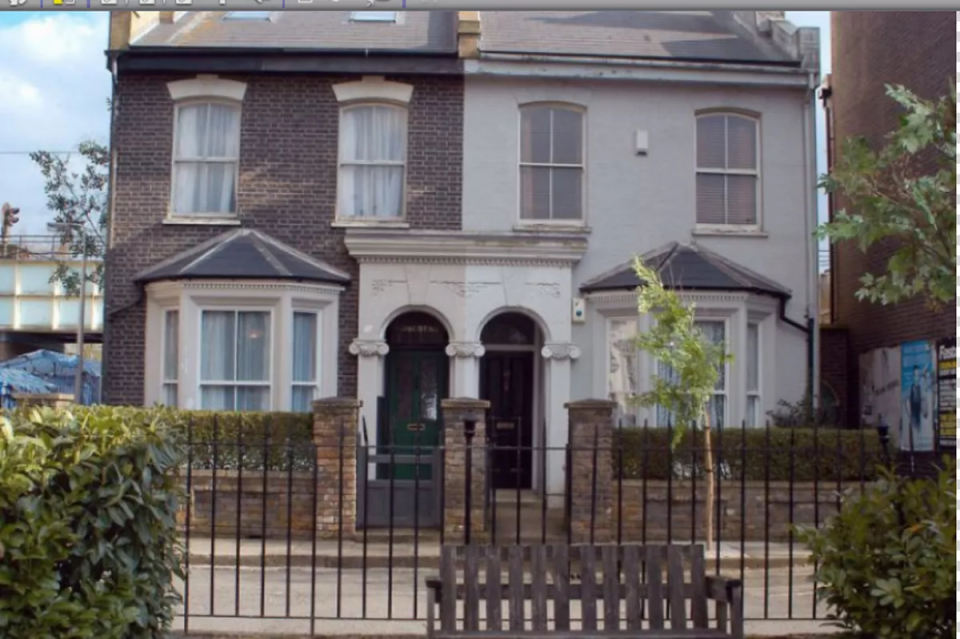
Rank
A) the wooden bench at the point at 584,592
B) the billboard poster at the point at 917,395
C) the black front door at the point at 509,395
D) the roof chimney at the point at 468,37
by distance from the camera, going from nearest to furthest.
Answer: the wooden bench at the point at 584,592
the billboard poster at the point at 917,395
the roof chimney at the point at 468,37
the black front door at the point at 509,395

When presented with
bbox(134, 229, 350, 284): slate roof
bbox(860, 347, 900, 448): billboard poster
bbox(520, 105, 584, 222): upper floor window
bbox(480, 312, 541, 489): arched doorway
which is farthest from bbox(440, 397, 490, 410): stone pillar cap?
bbox(860, 347, 900, 448): billboard poster

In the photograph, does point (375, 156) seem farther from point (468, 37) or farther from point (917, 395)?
point (917, 395)

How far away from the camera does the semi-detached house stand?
16.4 meters

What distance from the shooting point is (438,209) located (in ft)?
55.4

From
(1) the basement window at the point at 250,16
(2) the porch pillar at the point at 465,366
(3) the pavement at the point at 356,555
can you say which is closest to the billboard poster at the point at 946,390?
(3) the pavement at the point at 356,555

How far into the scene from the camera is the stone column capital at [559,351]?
16.7m

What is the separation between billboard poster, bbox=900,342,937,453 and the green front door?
6.75 metres

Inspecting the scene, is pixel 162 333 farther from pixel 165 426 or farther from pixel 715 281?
pixel 165 426

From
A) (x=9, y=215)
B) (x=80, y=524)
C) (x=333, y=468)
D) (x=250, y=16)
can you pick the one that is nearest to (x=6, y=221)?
(x=9, y=215)

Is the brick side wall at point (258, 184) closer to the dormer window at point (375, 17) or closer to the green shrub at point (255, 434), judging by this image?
the dormer window at point (375, 17)

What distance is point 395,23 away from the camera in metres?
17.7

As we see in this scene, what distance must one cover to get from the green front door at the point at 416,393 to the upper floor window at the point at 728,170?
4.60 metres

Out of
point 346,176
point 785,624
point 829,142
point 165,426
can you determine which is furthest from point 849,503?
point 829,142

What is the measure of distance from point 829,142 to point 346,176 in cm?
1012
